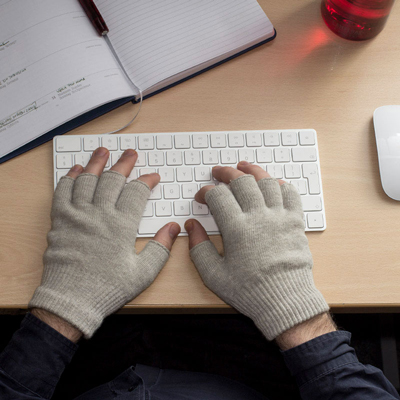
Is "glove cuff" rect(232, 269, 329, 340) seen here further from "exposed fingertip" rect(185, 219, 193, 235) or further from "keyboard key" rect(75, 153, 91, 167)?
"keyboard key" rect(75, 153, 91, 167)

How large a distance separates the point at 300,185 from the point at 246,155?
0.35 feet

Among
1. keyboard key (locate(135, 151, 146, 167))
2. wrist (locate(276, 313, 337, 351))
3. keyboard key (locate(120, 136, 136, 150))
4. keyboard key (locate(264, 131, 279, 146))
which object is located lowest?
wrist (locate(276, 313, 337, 351))

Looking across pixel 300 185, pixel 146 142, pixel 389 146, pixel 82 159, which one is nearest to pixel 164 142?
pixel 146 142

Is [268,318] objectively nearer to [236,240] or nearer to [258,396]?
[236,240]

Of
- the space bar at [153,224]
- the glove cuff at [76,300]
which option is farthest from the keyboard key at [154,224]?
the glove cuff at [76,300]

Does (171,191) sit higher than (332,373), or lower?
higher

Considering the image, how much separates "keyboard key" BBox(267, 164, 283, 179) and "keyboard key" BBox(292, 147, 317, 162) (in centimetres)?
3

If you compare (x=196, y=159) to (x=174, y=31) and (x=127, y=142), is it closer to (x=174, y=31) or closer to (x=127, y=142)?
(x=127, y=142)

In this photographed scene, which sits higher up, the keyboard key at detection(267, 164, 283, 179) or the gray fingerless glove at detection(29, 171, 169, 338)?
the gray fingerless glove at detection(29, 171, 169, 338)

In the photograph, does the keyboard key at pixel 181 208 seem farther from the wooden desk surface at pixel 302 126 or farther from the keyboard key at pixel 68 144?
the keyboard key at pixel 68 144

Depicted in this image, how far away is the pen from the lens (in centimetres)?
68

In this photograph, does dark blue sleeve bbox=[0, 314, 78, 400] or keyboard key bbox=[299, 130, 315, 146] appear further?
keyboard key bbox=[299, 130, 315, 146]

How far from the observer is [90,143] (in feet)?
2.20

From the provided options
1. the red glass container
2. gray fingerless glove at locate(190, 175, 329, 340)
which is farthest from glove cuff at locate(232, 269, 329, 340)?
the red glass container
